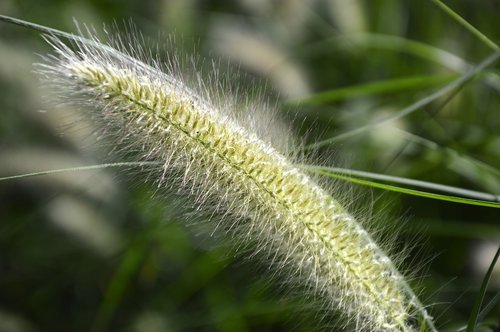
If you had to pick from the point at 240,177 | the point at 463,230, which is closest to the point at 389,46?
the point at 463,230

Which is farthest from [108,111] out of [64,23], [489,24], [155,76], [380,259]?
[489,24]

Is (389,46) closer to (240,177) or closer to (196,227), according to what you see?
(196,227)

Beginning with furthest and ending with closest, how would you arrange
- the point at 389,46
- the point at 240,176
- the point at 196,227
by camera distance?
the point at 389,46
the point at 196,227
the point at 240,176

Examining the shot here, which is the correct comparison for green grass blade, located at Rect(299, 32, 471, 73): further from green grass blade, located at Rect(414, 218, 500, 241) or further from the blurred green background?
green grass blade, located at Rect(414, 218, 500, 241)

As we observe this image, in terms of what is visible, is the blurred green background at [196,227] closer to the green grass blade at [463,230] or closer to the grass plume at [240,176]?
the green grass blade at [463,230]

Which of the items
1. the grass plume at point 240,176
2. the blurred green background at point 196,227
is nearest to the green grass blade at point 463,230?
the blurred green background at point 196,227
